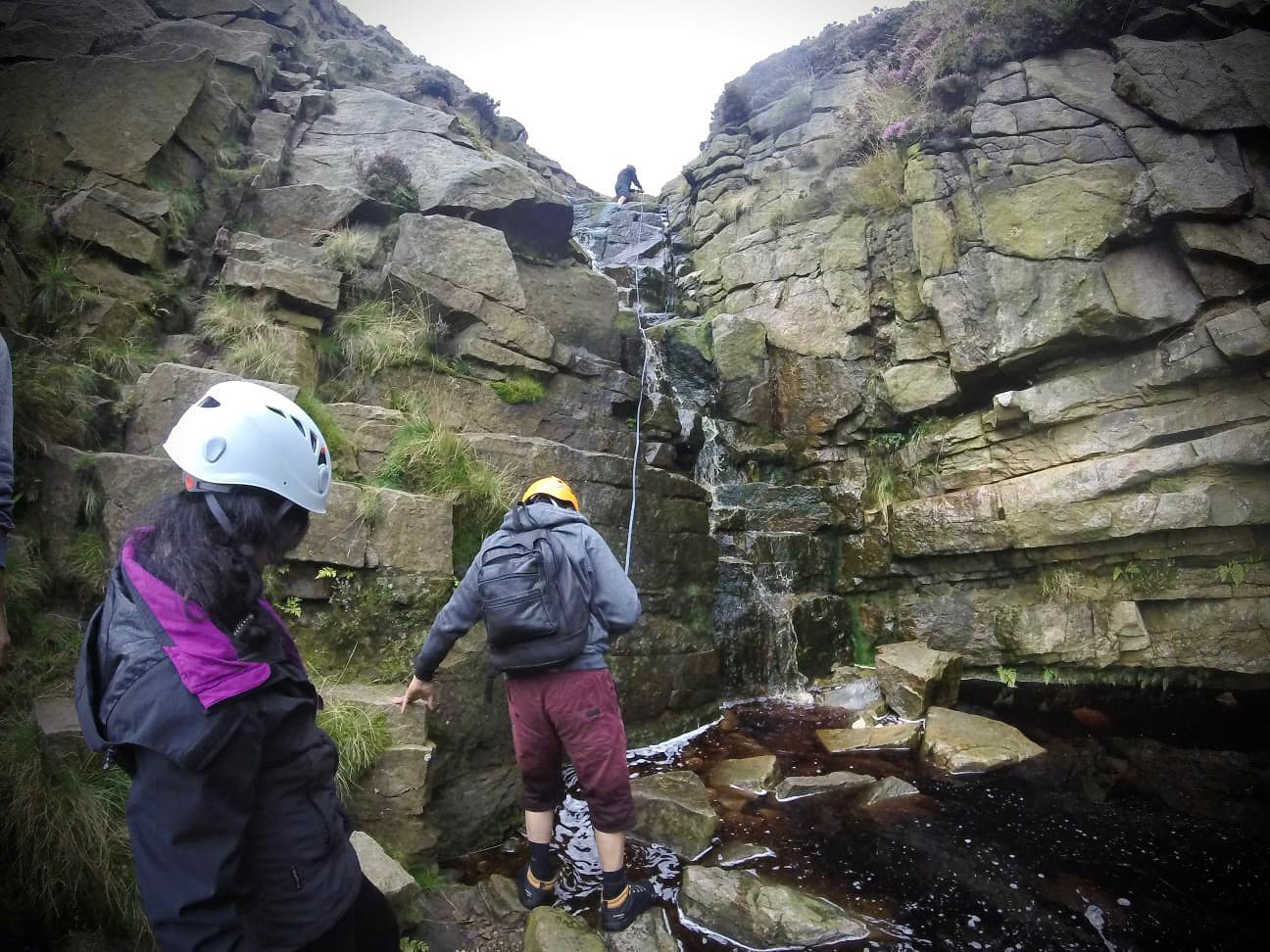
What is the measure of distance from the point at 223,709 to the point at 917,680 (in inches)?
269

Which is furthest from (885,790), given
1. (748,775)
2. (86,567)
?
(86,567)

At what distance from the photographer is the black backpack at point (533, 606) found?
3209mm

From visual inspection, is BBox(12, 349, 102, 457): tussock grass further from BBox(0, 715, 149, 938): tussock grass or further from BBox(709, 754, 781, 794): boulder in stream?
BBox(709, 754, 781, 794): boulder in stream

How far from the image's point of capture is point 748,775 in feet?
16.9

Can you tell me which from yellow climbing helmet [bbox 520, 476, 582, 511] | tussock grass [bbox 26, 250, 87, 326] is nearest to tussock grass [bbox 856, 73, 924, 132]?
yellow climbing helmet [bbox 520, 476, 582, 511]

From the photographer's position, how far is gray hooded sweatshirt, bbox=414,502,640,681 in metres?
3.41

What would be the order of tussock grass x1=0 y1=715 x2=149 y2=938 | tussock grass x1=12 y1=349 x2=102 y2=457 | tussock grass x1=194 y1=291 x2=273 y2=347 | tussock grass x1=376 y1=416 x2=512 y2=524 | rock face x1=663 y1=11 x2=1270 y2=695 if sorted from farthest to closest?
rock face x1=663 y1=11 x2=1270 y2=695 < tussock grass x1=194 y1=291 x2=273 y2=347 < tussock grass x1=376 y1=416 x2=512 y2=524 < tussock grass x1=12 y1=349 x2=102 y2=457 < tussock grass x1=0 y1=715 x2=149 y2=938

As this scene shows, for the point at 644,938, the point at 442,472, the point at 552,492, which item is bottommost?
the point at 644,938

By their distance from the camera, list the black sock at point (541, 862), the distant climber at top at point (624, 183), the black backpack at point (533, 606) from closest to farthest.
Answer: the black backpack at point (533, 606) → the black sock at point (541, 862) → the distant climber at top at point (624, 183)

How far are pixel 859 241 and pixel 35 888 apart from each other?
39.7ft

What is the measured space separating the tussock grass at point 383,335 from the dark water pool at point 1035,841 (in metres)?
4.63

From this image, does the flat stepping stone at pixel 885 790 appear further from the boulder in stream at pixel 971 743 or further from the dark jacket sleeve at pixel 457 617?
the dark jacket sleeve at pixel 457 617

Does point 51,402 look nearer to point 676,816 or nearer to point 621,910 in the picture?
point 621,910

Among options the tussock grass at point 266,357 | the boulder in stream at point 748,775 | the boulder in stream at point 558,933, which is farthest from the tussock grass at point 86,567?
the boulder in stream at point 748,775
